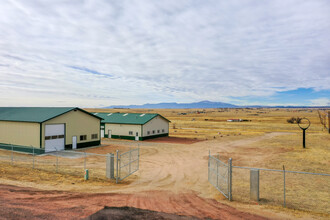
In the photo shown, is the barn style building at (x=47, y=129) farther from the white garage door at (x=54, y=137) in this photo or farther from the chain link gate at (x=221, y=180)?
the chain link gate at (x=221, y=180)

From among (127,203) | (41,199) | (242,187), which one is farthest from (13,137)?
(242,187)

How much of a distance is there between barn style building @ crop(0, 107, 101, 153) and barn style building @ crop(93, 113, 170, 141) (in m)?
11.3

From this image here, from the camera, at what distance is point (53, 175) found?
20016 millimetres

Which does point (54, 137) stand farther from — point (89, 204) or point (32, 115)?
point (89, 204)

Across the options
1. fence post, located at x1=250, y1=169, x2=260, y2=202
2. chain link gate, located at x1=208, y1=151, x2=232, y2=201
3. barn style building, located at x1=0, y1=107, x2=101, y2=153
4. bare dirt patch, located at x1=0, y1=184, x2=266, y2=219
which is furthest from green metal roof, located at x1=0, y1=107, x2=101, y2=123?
fence post, located at x1=250, y1=169, x2=260, y2=202

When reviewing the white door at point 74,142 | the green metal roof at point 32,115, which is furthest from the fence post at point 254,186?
the white door at point 74,142

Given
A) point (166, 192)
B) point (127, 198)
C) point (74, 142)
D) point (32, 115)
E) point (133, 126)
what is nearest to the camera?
point (127, 198)

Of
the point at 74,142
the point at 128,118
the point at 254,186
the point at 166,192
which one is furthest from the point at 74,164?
the point at 128,118

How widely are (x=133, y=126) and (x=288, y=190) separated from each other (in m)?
37.0

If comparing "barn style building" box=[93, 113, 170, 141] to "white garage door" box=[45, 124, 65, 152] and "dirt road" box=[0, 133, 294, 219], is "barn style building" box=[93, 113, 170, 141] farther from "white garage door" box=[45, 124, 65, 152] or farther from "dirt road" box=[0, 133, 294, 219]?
"dirt road" box=[0, 133, 294, 219]

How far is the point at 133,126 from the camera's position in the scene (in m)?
49.7

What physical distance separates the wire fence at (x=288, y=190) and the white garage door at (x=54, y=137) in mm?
24808

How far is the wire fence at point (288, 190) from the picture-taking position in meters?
13.7

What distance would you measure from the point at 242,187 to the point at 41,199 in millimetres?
14358
